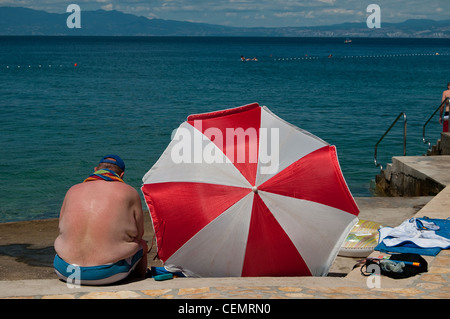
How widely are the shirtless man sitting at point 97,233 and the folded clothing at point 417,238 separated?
9.29ft

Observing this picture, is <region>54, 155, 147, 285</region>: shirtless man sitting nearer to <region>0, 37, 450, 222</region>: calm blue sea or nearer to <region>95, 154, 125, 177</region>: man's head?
<region>95, 154, 125, 177</region>: man's head

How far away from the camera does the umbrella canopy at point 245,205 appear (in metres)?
5.35

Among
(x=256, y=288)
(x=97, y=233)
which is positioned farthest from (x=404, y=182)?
(x=97, y=233)

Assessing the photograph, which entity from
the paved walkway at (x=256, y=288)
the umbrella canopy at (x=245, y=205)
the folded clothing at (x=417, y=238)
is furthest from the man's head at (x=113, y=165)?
the folded clothing at (x=417, y=238)

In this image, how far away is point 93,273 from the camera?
16.0 ft

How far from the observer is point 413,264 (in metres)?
5.50

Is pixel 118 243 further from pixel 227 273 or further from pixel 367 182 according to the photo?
pixel 367 182

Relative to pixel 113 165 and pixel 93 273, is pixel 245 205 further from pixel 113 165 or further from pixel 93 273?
pixel 93 273

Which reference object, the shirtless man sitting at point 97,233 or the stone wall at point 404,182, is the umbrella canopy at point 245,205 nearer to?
the shirtless man sitting at point 97,233

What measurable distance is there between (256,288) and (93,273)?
133 centimetres

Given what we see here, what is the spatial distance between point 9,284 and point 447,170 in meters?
8.17

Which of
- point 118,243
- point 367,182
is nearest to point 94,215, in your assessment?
point 118,243

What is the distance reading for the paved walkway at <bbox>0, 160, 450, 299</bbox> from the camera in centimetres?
461

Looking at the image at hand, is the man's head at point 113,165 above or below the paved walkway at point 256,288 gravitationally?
above
